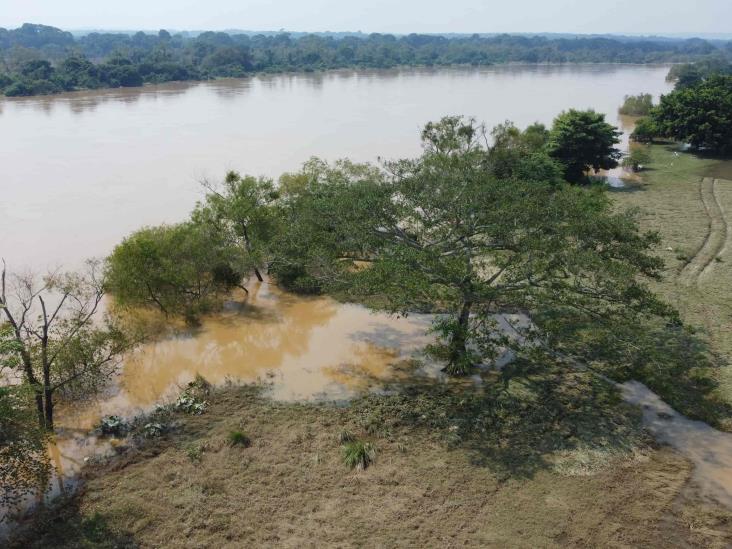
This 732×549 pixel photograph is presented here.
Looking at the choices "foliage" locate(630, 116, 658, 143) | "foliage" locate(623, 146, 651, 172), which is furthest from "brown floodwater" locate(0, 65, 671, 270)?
"foliage" locate(623, 146, 651, 172)

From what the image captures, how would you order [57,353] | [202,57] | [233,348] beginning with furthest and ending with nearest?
1. [202,57]
2. [233,348]
3. [57,353]

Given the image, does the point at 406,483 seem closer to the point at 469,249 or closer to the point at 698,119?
the point at 469,249

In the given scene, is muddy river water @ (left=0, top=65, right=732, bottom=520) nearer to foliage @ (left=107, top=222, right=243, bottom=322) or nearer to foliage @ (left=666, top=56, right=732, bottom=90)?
foliage @ (left=107, top=222, right=243, bottom=322)

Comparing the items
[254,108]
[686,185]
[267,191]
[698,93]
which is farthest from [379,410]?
[254,108]

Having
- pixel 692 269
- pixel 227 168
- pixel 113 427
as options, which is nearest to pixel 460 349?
pixel 113 427

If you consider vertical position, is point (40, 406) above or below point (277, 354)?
above

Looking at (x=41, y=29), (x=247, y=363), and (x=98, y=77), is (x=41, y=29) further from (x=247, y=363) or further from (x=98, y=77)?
(x=247, y=363)

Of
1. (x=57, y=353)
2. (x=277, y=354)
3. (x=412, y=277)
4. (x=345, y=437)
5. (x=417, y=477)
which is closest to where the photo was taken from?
(x=417, y=477)
